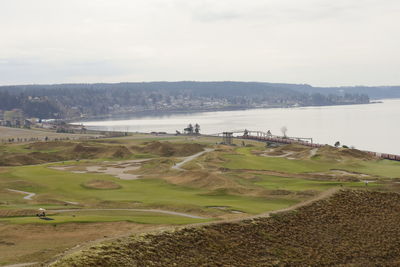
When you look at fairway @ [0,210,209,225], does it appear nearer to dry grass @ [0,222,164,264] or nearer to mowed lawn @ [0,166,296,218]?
dry grass @ [0,222,164,264]

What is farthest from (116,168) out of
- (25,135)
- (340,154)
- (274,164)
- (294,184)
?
(25,135)

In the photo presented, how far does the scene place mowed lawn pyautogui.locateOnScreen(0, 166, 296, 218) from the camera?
146 feet

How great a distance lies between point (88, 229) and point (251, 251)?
13.5 m

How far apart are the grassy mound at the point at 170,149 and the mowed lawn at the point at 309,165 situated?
70.8ft

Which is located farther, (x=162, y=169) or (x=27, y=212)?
(x=162, y=169)

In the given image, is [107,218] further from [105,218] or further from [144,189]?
[144,189]

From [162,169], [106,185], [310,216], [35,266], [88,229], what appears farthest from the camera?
[162,169]

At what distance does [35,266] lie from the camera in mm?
22438

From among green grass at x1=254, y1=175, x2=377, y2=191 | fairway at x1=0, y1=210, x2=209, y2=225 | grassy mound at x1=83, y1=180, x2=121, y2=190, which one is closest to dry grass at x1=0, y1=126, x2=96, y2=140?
grassy mound at x1=83, y1=180, x2=121, y2=190

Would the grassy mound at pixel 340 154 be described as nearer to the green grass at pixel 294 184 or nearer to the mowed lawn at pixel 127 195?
the green grass at pixel 294 184

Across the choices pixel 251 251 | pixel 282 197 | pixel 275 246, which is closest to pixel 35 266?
pixel 251 251

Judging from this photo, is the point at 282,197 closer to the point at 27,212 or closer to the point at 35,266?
the point at 27,212

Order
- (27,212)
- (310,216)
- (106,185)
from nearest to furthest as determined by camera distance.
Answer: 1. (310,216)
2. (27,212)
3. (106,185)

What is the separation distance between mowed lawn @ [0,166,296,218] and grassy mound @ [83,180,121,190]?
0.87m
